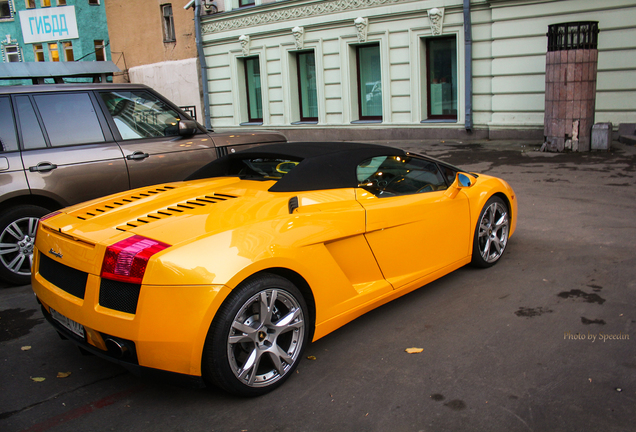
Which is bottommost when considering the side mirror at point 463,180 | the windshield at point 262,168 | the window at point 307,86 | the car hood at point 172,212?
the side mirror at point 463,180

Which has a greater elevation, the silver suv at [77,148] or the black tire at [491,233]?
the silver suv at [77,148]

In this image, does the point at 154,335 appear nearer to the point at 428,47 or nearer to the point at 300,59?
the point at 428,47

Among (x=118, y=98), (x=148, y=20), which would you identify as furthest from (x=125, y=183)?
(x=148, y=20)

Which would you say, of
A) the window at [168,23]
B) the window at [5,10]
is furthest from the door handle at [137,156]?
the window at [5,10]

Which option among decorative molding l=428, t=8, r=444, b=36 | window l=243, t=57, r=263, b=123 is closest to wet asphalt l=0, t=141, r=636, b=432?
decorative molding l=428, t=8, r=444, b=36

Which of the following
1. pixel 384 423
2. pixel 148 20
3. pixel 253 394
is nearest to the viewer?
pixel 384 423

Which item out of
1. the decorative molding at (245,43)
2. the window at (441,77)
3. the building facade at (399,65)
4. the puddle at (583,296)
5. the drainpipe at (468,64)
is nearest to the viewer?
the puddle at (583,296)

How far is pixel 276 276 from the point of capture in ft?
10.4

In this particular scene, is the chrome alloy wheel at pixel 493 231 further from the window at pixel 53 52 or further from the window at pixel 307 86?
the window at pixel 53 52

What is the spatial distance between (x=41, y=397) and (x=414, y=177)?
9.91 ft

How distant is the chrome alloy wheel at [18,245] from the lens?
513cm

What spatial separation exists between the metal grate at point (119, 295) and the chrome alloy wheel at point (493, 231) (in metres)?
3.19

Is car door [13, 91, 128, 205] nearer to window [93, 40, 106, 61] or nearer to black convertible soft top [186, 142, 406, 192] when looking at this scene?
black convertible soft top [186, 142, 406, 192]

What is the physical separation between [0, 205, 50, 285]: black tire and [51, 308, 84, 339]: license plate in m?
2.14
